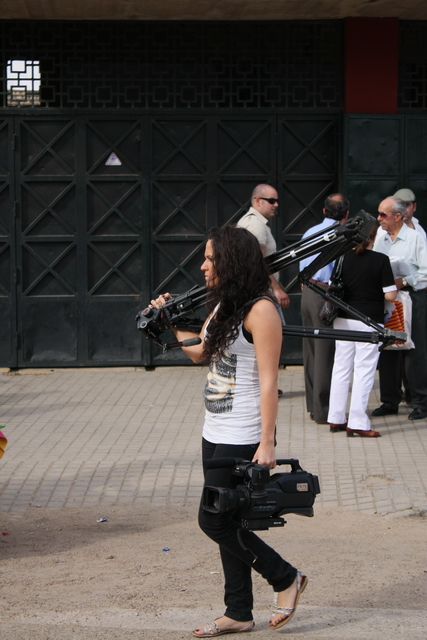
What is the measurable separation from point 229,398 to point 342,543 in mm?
1861

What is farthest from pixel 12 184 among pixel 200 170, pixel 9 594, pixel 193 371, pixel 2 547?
pixel 9 594

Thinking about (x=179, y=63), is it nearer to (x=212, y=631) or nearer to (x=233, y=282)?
(x=233, y=282)

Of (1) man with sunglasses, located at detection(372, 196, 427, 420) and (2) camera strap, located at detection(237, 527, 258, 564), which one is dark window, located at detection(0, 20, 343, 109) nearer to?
(1) man with sunglasses, located at detection(372, 196, 427, 420)

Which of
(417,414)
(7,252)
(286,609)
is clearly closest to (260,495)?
(286,609)

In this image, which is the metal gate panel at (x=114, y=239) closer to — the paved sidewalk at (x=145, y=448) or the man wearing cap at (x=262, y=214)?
the paved sidewalk at (x=145, y=448)

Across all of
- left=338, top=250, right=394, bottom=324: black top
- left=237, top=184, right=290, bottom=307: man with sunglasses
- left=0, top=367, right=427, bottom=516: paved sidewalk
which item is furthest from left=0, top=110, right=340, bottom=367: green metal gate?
left=338, top=250, right=394, bottom=324: black top

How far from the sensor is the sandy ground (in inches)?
176

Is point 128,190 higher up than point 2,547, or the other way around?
point 128,190

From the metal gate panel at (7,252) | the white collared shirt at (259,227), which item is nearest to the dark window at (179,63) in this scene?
the metal gate panel at (7,252)

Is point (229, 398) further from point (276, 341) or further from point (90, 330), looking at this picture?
point (90, 330)

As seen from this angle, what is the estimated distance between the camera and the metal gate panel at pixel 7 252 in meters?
11.1

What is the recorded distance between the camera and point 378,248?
898 centimetres

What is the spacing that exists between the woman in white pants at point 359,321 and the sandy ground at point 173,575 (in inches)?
76.9

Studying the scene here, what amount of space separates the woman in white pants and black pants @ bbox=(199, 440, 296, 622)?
12.6 feet
